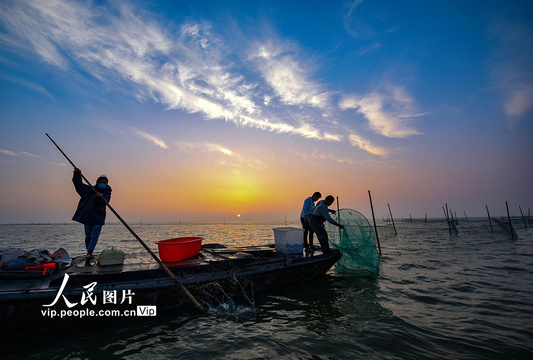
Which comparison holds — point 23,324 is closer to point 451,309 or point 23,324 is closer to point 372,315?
point 372,315

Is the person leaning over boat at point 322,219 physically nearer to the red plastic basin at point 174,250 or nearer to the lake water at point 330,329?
the lake water at point 330,329

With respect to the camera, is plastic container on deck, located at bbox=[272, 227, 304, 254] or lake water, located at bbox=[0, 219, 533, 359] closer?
lake water, located at bbox=[0, 219, 533, 359]

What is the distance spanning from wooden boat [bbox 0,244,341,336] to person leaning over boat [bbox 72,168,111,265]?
0.64 metres

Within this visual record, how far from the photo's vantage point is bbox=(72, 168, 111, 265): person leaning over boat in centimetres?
606

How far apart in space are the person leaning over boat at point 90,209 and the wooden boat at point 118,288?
64 cm

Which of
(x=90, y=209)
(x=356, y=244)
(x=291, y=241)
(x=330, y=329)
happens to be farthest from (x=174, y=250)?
(x=356, y=244)

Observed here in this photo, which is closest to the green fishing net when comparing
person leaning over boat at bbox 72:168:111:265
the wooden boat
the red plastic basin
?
Answer: the wooden boat

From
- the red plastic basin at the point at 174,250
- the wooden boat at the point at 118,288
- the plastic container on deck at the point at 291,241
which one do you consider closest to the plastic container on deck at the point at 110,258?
the wooden boat at the point at 118,288

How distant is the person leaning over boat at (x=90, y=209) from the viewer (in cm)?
606

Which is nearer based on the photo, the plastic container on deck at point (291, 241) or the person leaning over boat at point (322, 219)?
the plastic container on deck at point (291, 241)

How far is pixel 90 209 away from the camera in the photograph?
6121mm

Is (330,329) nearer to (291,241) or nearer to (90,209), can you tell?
(291,241)

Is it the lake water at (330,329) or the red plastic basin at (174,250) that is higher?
the red plastic basin at (174,250)

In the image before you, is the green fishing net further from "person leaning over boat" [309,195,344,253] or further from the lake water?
the lake water
